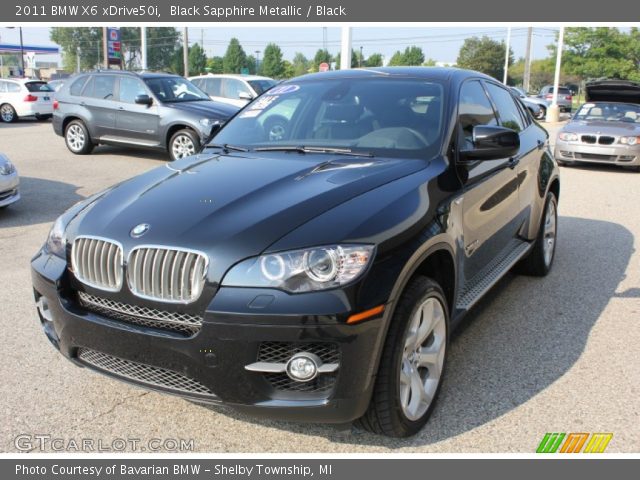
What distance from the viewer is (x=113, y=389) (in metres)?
3.44

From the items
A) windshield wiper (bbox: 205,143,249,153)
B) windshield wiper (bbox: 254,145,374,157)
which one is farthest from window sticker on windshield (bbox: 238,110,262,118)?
windshield wiper (bbox: 254,145,374,157)

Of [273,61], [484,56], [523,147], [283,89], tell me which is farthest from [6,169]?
[273,61]

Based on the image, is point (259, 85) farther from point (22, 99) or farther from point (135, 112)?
point (22, 99)

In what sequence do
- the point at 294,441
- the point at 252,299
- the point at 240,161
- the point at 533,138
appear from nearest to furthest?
the point at 252,299
the point at 294,441
the point at 240,161
the point at 533,138

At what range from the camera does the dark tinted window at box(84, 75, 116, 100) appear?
1267 cm

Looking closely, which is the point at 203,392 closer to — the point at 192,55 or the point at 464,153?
the point at 464,153

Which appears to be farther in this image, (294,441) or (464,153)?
(464,153)

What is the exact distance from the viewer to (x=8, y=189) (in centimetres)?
764

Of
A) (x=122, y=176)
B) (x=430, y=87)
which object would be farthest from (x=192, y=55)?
(x=430, y=87)

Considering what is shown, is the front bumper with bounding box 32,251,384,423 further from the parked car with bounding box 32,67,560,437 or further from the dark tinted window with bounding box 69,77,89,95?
the dark tinted window with bounding box 69,77,89,95

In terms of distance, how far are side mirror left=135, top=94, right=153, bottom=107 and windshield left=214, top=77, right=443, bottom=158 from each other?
7992 millimetres

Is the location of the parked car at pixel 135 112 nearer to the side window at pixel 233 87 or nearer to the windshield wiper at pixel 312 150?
the side window at pixel 233 87

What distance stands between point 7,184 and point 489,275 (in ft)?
19.8

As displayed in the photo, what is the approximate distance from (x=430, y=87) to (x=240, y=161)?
4.28ft
